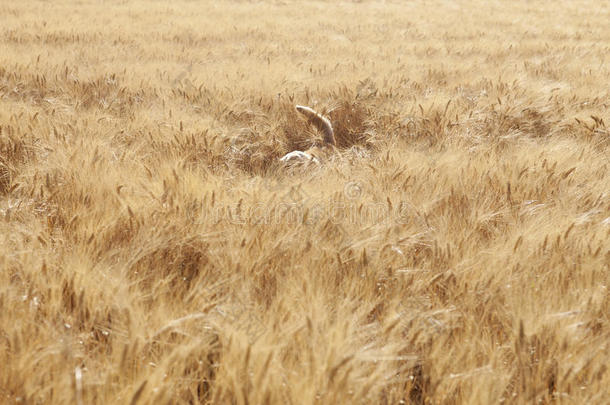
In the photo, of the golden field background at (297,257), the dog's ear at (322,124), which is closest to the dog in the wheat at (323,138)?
the dog's ear at (322,124)

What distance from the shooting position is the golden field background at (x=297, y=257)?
0.99m

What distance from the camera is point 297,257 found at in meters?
1.47

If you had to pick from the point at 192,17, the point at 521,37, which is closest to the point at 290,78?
the point at 521,37

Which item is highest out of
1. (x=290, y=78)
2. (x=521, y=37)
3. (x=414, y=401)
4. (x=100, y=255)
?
(x=521, y=37)

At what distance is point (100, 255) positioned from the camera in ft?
4.98

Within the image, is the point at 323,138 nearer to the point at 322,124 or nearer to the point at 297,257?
the point at 322,124

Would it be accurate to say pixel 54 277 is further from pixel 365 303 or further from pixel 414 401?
pixel 414 401

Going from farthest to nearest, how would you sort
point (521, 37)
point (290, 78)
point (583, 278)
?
point (521, 37) → point (290, 78) → point (583, 278)

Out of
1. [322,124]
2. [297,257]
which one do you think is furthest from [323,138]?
[297,257]

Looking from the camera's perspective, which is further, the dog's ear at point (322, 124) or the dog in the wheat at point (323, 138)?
the dog's ear at point (322, 124)

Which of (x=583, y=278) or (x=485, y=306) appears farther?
(x=583, y=278)

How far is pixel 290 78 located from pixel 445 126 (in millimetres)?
2004

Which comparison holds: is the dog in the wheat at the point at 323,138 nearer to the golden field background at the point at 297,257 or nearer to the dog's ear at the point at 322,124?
the dog's ear at the point at 322,124

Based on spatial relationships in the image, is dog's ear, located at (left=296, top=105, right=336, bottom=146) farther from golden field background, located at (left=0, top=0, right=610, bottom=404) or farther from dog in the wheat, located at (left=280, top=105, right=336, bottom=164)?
golden field background, located at (left=0, top=0, right=610, bottom=404)
